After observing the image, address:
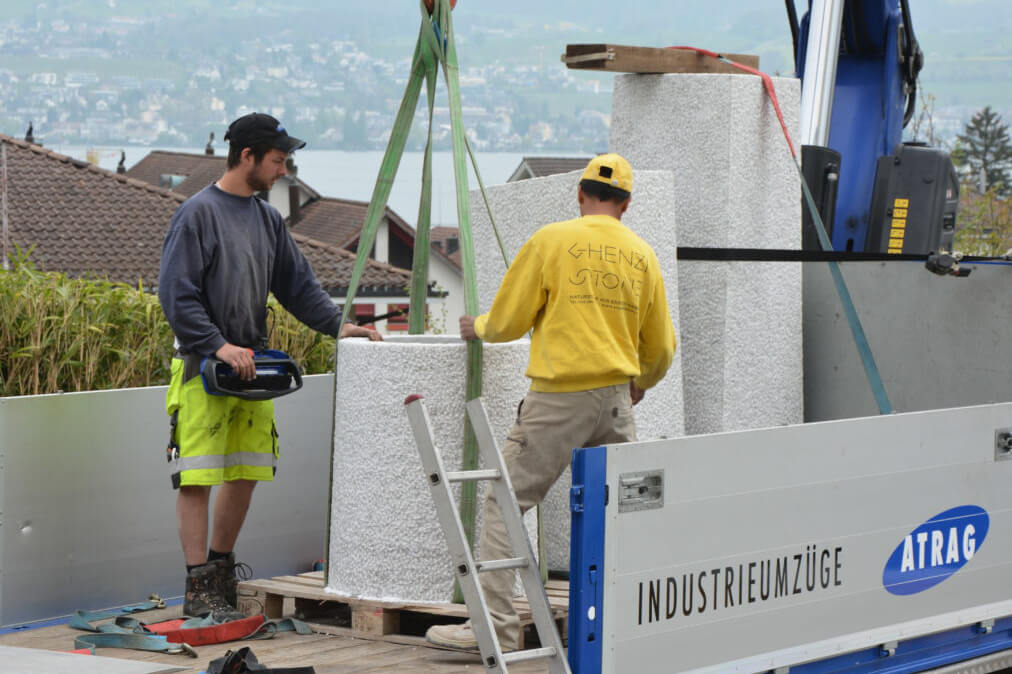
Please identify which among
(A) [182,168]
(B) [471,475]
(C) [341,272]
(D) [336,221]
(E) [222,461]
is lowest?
(E) [222,461]

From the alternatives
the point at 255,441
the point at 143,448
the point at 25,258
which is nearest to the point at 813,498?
the point at 255,441

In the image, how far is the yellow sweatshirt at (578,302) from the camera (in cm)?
455

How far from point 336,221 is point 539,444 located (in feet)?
206

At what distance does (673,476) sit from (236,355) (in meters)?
2.12

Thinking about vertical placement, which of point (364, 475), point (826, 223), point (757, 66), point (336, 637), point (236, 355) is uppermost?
point (757, 66)

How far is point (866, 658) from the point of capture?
4223 millimetres

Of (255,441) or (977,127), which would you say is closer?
(255,441)

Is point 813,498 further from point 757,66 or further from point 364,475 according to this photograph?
point 757,66

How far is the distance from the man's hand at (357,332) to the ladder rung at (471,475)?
5.47 ft

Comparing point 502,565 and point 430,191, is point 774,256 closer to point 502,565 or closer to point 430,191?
point 430,191

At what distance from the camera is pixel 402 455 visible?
5.14m

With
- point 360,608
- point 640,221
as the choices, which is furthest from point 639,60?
point 360,608

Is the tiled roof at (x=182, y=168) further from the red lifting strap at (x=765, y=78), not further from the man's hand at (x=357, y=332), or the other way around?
the man's hand at (x=357, y=332)

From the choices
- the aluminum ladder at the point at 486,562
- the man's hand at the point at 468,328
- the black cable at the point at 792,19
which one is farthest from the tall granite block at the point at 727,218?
the aluminum ladder at the point at 486,562
